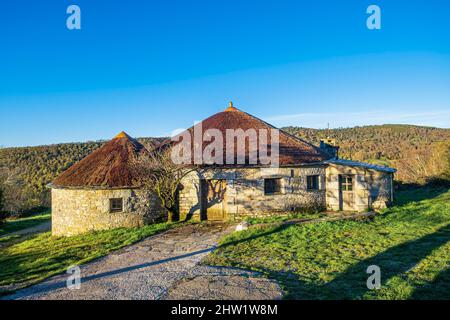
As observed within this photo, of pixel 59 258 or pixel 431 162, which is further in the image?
pixel 431 162

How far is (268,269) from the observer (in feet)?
22.8

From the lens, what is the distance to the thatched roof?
14.0 m

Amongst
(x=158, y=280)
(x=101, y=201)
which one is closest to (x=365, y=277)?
(x=158, y=280)

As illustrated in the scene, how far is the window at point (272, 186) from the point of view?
44.2ft

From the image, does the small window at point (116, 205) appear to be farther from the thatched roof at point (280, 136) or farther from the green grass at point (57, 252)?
the thatched roof at point (280, 136)

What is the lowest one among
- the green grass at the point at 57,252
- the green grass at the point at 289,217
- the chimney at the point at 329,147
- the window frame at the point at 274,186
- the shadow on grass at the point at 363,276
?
the green grass at the point at 57,252

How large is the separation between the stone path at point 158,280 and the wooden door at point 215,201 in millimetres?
4454

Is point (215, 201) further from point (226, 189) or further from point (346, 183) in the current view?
point (346, 183)

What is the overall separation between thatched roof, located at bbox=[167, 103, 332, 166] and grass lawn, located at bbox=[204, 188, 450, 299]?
384 cm

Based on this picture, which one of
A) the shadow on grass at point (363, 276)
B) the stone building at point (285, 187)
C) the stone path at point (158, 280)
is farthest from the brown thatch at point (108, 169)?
the shadow on grass at point (363, 276)

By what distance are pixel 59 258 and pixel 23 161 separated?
4156 cm
